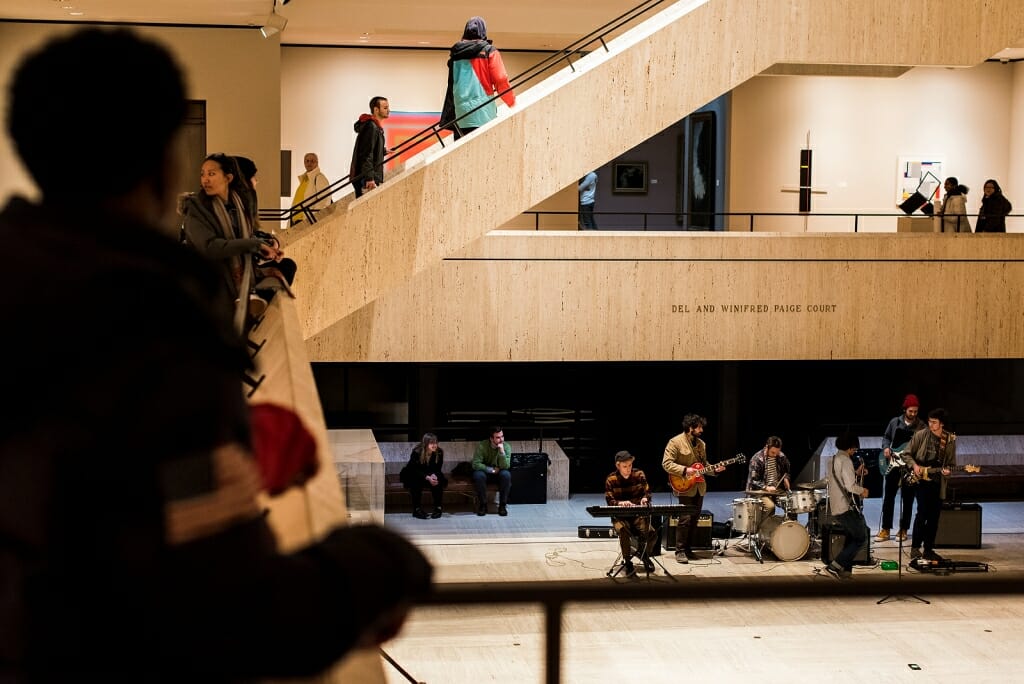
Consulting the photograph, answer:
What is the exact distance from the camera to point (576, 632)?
46.2 ft

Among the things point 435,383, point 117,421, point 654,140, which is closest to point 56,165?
point 117,421

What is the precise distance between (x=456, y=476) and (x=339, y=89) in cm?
771

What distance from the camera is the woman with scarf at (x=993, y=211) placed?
20.3 meters

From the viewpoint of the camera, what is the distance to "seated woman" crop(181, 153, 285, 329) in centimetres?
646

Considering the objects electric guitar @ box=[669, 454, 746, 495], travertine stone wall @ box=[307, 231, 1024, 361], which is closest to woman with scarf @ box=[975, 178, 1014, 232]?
travertine stone wall @ box=[307, 231, 1024, 361]

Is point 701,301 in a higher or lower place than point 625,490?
higher

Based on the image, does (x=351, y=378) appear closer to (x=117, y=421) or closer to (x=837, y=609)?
(x=837, y=609)

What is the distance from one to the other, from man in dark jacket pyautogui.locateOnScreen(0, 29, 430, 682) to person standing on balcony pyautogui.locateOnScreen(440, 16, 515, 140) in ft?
42.2

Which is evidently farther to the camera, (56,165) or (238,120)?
(238,120)

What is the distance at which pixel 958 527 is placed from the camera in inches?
711

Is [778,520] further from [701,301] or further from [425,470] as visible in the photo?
[425,470]

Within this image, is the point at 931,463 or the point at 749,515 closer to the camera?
the point at 931,463

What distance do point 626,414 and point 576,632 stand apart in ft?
31.1

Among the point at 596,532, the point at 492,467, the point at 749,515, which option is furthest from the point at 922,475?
the point at 492,467
